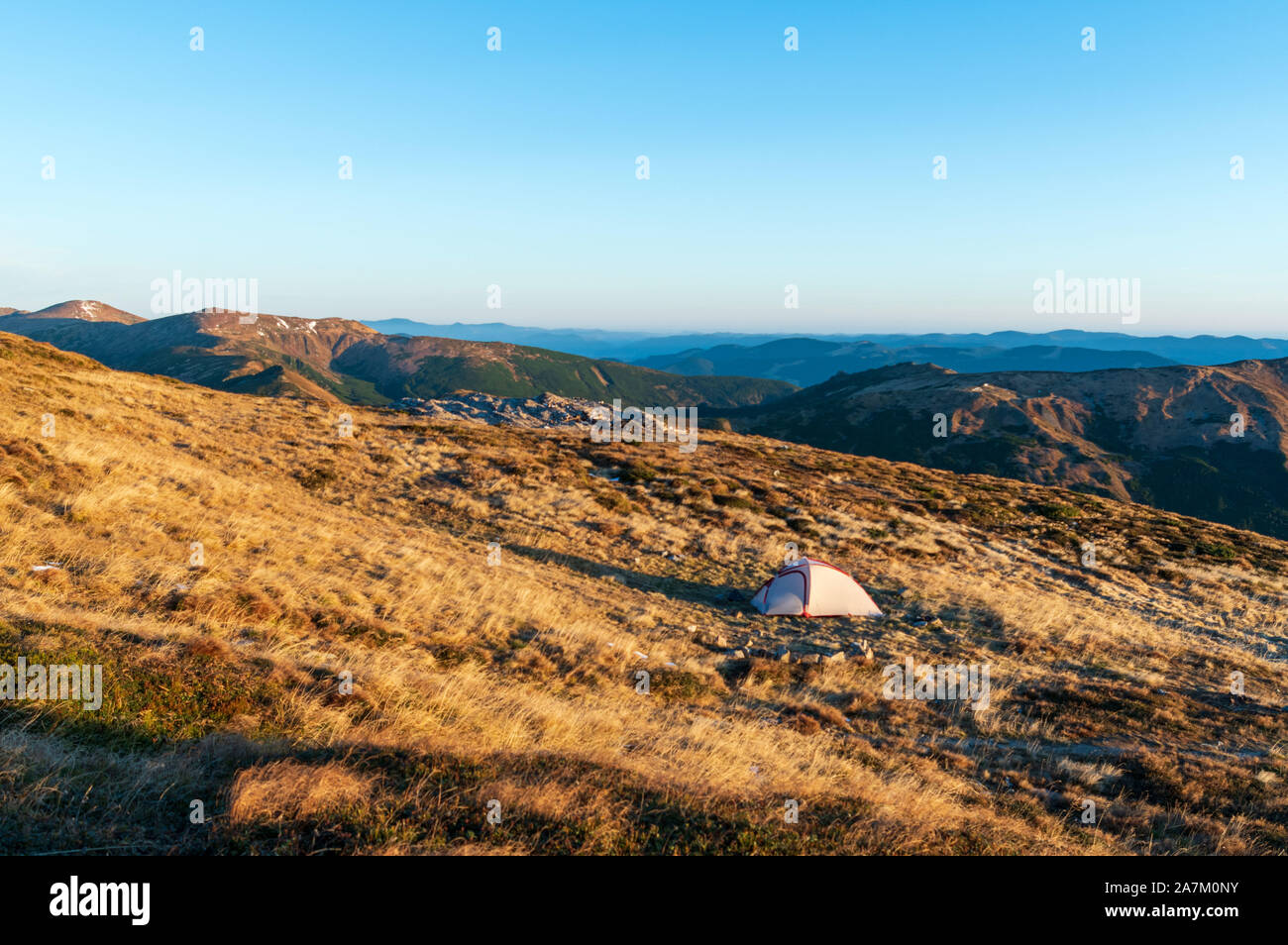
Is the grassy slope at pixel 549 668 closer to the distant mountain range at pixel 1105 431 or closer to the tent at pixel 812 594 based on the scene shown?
the tent at pixel 812 594

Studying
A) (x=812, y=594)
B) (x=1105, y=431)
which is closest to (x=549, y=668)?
(x=812, y=594)

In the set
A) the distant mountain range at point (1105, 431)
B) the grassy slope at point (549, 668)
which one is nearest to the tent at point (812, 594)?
the grassy slope at point (549, 668)

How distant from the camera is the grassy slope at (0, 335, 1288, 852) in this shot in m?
6.07

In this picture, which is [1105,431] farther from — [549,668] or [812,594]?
[549,668]

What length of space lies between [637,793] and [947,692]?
1015 cm

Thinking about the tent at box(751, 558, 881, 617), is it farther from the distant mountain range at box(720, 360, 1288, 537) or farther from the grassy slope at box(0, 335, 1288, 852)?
the distant mountain range at box(720, 360, 1288, 537)

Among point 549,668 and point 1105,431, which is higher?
point 1105,431

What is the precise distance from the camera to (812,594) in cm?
1911

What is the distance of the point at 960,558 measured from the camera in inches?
1052

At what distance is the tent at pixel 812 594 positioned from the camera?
19016 millimetres

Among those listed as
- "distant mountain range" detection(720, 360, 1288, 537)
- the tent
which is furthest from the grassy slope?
"distant mountain range" detection(720, 360, 1288, 537)

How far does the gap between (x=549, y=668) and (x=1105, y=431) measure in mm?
177098

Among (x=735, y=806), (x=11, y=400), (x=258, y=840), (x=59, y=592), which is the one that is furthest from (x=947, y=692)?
(x=11, y=400)
